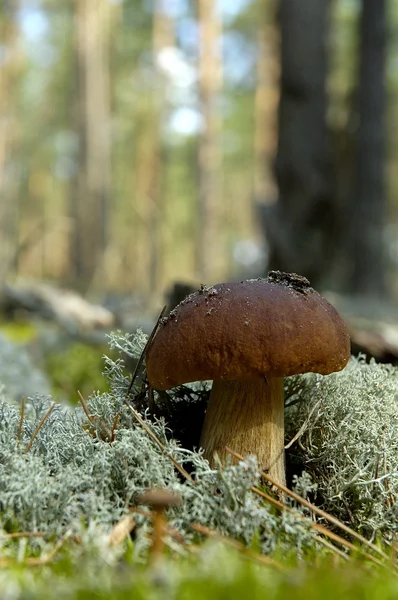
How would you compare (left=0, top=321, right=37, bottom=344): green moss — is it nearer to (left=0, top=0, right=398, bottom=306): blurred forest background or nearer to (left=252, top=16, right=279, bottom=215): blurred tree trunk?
(left=0, top=0, right=398, bottom=306): blurred forest background

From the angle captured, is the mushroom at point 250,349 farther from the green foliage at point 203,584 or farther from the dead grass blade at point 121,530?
the green foliage at point 203,584

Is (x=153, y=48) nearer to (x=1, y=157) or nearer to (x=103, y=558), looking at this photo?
(x=1, y=157)

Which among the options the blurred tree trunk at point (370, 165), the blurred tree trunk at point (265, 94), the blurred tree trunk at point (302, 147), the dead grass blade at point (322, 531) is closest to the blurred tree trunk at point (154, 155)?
the blurred tree trunk at point (265, 94)

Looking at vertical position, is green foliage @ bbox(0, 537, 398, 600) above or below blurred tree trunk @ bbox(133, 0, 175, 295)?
below

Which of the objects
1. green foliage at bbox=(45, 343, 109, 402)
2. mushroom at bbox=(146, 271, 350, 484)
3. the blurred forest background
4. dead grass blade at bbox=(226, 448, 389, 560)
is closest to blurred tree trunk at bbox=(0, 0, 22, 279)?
the blurred forest background

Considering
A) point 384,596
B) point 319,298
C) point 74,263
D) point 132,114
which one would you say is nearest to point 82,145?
point 74,263
